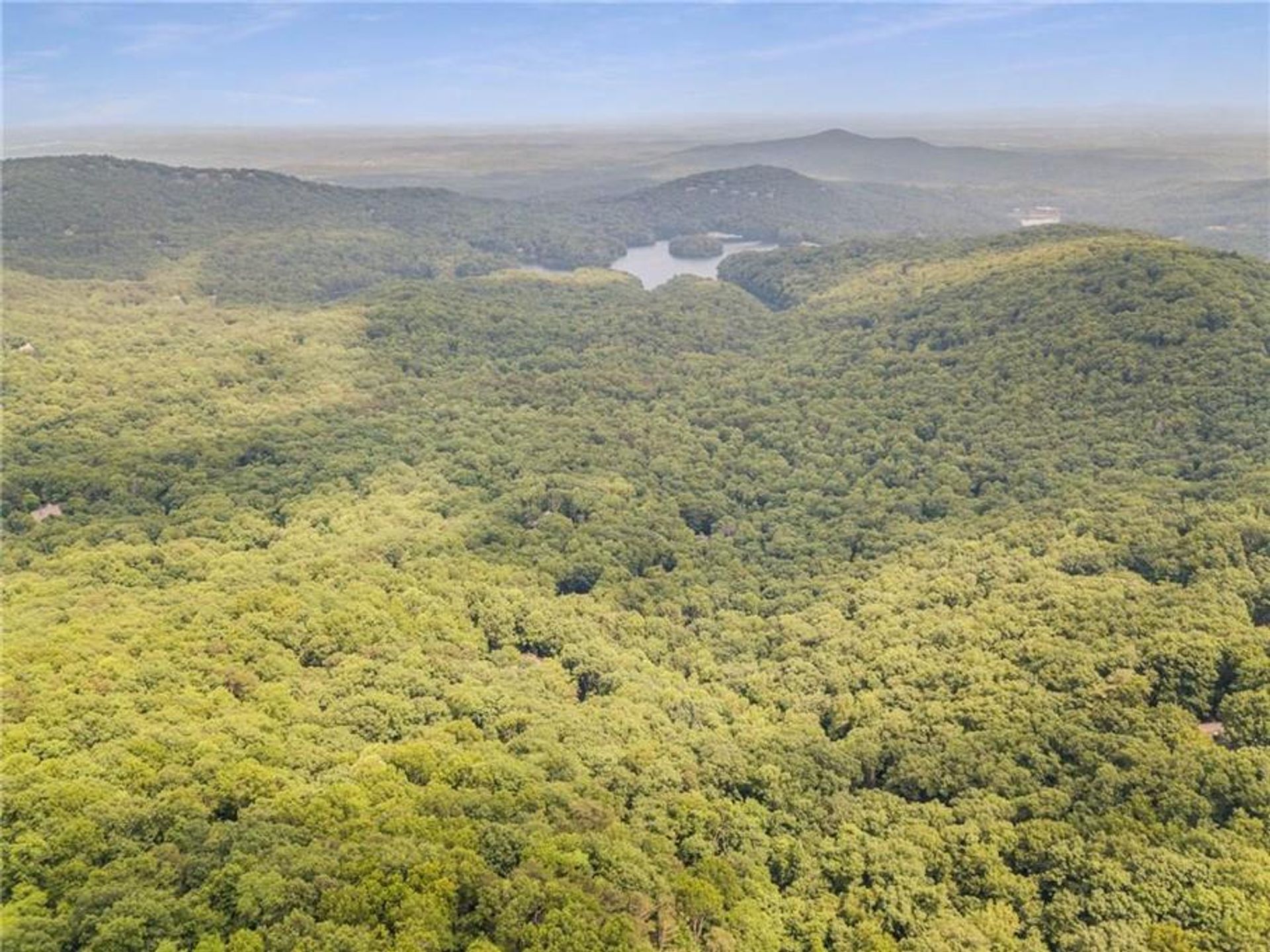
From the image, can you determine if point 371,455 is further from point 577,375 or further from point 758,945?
point 758,945

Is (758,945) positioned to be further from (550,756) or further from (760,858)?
(550,756)

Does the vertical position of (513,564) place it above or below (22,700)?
below

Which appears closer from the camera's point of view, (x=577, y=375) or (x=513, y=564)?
(x=513, y=564)

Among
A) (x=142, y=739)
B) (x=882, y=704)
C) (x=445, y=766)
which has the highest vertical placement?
(x=142, y=739)

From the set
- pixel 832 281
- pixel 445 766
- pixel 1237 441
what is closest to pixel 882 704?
pixel 445 766

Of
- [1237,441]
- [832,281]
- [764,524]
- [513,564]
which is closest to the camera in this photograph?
[513,564]

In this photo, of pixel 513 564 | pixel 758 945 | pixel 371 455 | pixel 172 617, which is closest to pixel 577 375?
pixel 371 455

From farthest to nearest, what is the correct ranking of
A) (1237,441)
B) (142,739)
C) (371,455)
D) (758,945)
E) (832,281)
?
(832,281) → (371,455) → (1237,441) → (142,739) → (758,945)
